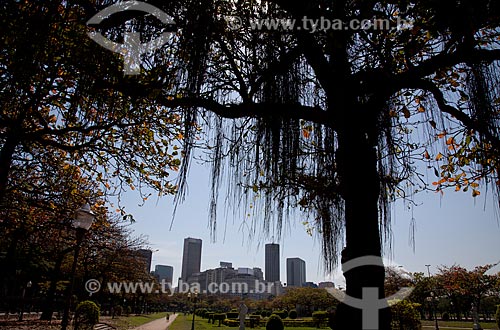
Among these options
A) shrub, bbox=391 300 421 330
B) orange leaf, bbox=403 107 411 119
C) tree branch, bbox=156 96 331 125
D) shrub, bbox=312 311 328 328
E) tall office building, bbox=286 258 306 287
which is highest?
orange leaf, bbox=403 107 411 119

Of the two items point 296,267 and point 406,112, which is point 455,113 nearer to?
point 406,112

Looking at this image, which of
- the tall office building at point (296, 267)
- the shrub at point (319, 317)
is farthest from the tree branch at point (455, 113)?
the shrub at point (319, 317)

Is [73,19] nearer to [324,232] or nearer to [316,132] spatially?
[316,132]

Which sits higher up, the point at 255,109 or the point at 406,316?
the point at 255,109

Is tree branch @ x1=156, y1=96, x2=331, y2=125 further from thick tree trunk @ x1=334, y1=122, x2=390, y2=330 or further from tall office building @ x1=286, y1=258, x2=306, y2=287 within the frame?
tall office building @ x1=286, y1=258, x2=306, y2=287

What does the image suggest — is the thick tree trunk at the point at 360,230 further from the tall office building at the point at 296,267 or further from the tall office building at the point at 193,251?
the tall office building at the point at 193,251

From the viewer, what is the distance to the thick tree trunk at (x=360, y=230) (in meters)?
1.67

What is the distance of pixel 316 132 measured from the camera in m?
2.23

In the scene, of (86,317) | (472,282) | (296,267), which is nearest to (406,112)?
(296,267)

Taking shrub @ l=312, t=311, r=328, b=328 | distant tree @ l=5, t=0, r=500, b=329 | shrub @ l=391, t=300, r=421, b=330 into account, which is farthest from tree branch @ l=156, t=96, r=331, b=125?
shrub @ l=312, t=311, r=328, b=328

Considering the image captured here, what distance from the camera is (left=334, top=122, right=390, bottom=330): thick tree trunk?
1672mm

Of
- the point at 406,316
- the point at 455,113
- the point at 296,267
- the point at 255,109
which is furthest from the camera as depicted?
the point at 406,316

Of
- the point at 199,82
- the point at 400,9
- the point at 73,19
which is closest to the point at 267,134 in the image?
the point at 199,82

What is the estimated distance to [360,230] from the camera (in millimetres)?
1796
